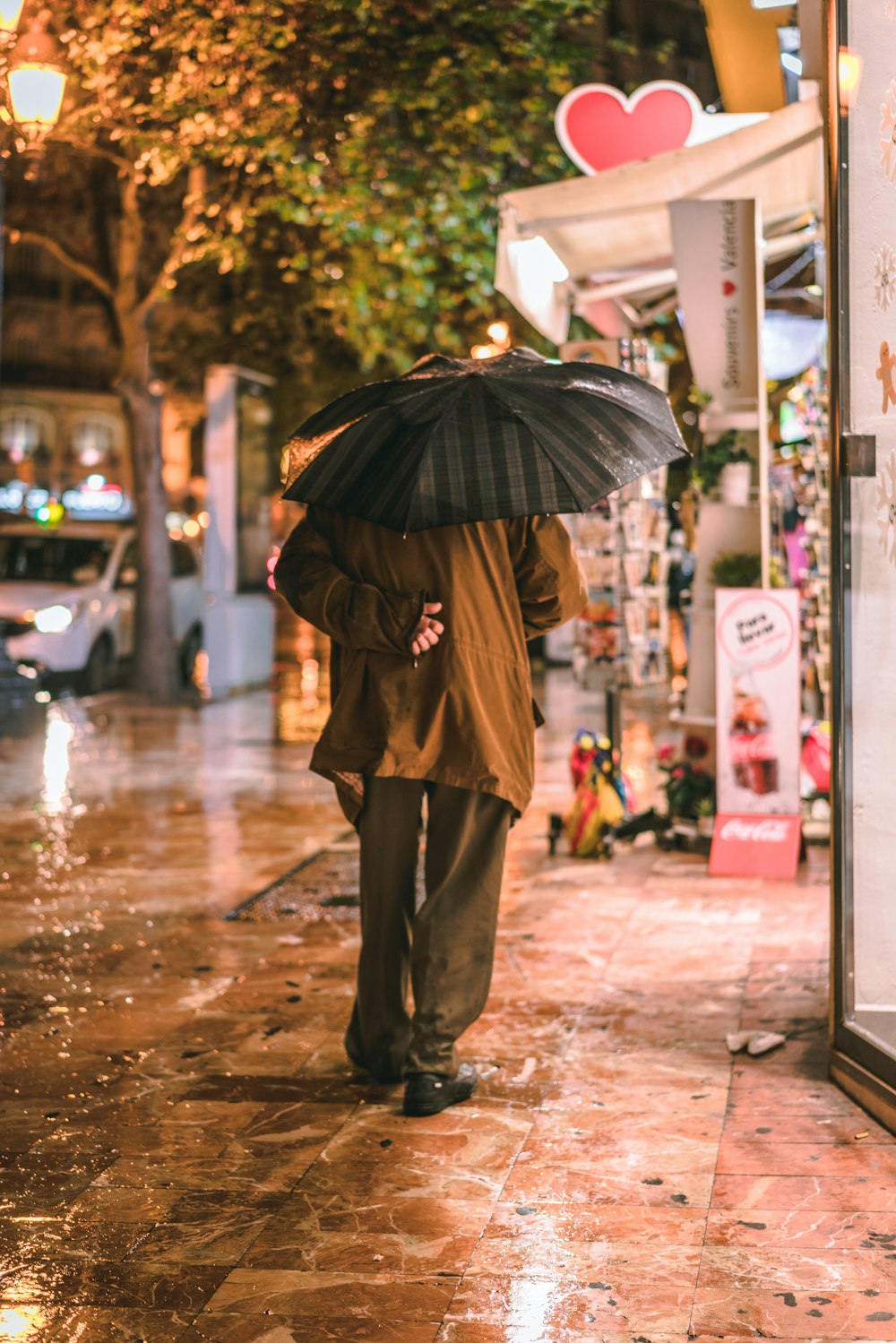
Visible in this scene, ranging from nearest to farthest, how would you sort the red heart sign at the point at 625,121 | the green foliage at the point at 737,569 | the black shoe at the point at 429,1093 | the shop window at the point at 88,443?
the black shoe at the point at 429,1093, the green foliage at the point at 737,569, the red heart sign at the point at 625,121, the shop window at the point at 88,443

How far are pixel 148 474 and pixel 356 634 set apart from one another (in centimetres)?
1358

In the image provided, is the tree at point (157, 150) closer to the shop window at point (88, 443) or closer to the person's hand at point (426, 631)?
the person's hand at point (426, 631)

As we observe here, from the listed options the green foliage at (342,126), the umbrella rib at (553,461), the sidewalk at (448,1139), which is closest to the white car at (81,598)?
the green foliage at (342,126)

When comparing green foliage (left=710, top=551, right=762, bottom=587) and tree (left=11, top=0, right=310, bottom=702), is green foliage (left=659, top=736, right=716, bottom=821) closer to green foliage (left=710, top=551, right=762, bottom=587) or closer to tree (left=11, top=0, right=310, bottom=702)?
green foliage (left=710, top=551, right=762, bottom=587)

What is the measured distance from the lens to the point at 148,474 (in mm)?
17781

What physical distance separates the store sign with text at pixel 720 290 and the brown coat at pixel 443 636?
11.1ft

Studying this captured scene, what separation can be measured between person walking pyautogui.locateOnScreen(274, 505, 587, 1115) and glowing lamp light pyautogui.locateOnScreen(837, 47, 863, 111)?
4.84ft

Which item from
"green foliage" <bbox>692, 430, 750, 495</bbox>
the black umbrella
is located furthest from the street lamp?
the black umbrella

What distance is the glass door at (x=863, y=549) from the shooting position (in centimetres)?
463

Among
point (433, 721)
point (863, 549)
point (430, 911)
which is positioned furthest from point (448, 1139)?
point (863, 549)

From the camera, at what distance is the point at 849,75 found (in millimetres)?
4723

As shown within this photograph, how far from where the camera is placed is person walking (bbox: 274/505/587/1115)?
184 inches

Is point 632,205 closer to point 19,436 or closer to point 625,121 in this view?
point 625,121

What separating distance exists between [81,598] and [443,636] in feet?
44.3
